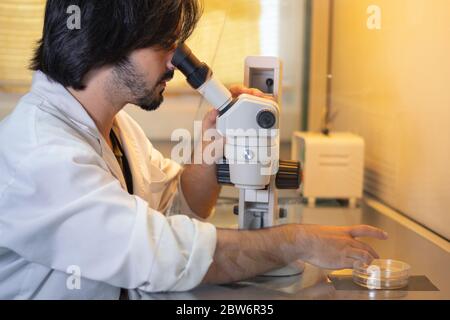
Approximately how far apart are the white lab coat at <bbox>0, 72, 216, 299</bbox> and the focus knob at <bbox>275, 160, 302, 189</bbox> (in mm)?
206

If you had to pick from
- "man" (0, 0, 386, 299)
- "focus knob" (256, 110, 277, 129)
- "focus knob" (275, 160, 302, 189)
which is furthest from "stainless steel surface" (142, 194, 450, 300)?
"focus knob" (256, 110, 277, 129)

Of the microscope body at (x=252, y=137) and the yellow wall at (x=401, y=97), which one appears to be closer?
the microscope body at (x=252, y=137)

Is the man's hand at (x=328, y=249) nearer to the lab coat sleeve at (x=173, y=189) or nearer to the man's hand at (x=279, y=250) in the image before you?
the man's hand at (x=279, y=250)

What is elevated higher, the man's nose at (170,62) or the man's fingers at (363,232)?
the man's nose at (170,62)

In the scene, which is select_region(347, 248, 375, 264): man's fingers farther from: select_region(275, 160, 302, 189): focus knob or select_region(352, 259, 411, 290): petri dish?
select_region(275, 160, 302, 189): focus knob

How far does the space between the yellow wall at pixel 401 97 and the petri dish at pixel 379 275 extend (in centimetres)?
37

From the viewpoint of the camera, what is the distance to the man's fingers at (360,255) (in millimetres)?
1259

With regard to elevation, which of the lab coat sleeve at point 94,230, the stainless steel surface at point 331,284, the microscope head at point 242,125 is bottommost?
the stainless steel surface at point 331,284

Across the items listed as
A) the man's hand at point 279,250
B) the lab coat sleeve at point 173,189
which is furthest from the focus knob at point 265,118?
the lab coat sleeve at point 173,189

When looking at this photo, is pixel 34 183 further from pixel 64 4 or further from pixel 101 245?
pixel 64 4

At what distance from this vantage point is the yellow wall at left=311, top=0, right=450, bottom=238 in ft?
5.26

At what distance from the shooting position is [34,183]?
1.13 metres

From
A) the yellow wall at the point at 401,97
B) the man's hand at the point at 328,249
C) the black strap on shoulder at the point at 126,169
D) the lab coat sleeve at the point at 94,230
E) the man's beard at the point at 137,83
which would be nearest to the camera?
the lab coat sleeve at the point at 94,230
